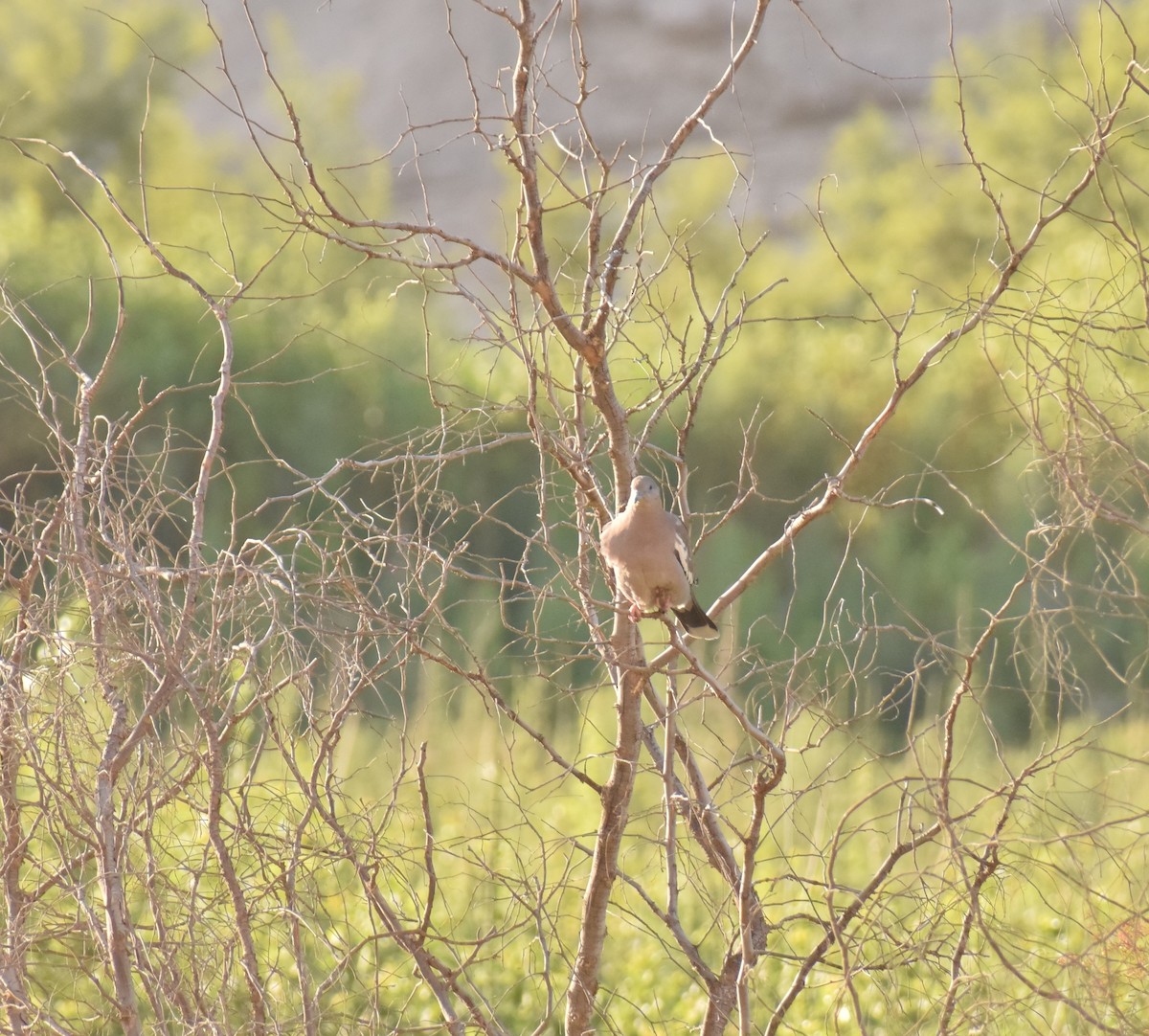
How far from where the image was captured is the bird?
2.58 metres

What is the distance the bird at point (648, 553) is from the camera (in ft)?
8.46

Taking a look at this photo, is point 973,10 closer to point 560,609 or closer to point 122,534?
point 560,609

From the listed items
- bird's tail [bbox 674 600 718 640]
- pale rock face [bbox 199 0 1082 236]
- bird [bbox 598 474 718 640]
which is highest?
pale rock face [bbox 199 0 1082 236]

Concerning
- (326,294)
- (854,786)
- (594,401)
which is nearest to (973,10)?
(326,294)

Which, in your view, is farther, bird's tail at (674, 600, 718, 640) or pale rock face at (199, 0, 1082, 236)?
pale rock face at (199, 0, 1082, 236)

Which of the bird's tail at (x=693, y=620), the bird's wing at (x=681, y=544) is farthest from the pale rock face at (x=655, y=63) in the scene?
the bird's wing at (x=681, y=544)

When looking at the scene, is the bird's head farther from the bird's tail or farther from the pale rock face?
the pale rock face

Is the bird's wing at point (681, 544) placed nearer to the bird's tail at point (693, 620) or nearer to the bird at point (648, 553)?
the bird at point (648, 553)

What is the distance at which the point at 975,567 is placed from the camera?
395 inches

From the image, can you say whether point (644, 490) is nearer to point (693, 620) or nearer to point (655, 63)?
point (693, 620)

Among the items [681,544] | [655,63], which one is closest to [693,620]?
[681,544]

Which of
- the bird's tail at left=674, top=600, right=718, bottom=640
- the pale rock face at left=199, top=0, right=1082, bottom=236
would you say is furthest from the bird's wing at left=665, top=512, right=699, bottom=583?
the pale rock face at left=199, top=0, right=1082, bottom=236

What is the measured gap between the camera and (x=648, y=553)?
2.66 metres

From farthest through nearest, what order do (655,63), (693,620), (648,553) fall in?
(655,63), (693,620), (648,553)
